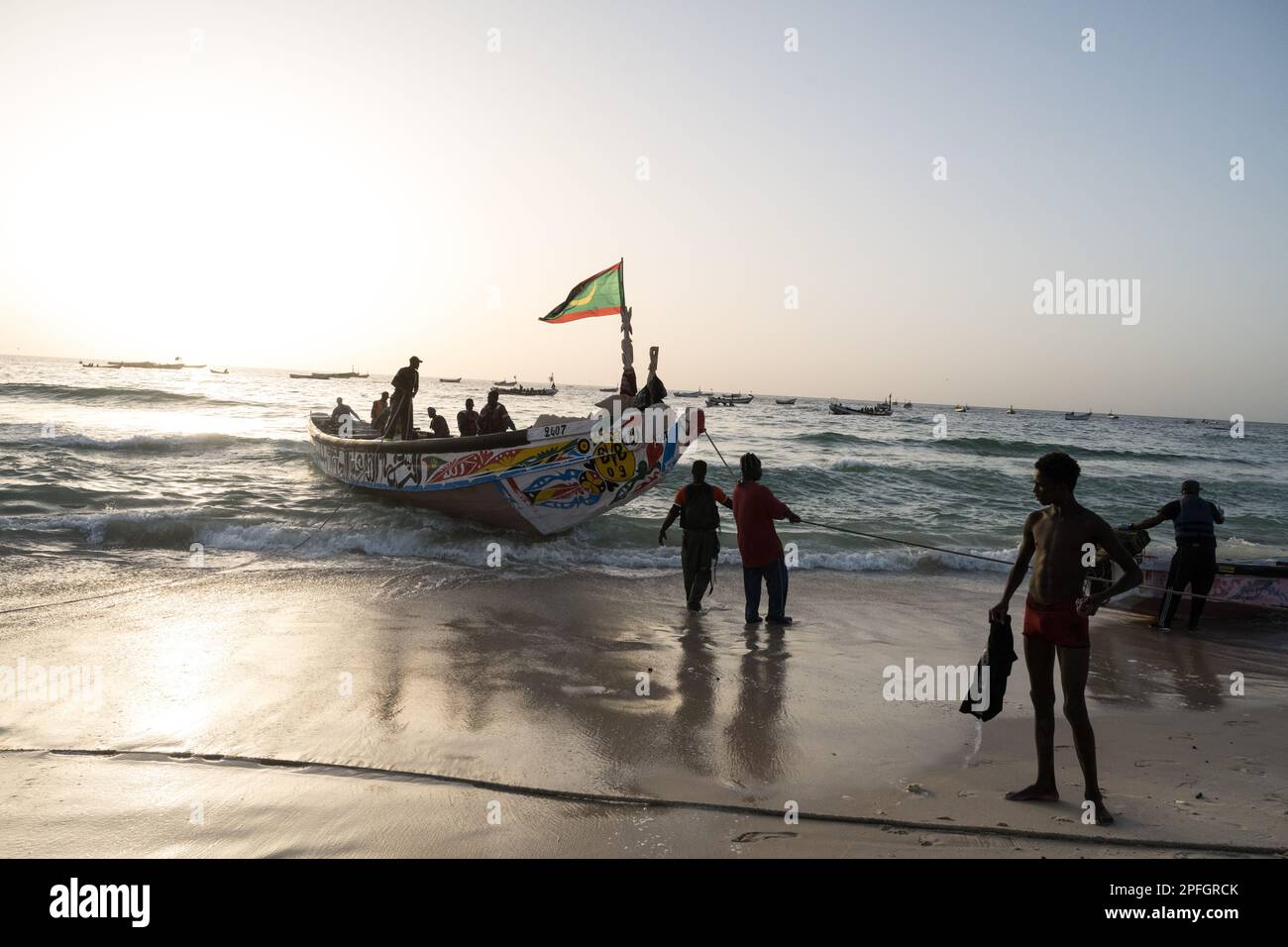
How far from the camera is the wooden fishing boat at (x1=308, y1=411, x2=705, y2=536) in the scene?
11.6 meters

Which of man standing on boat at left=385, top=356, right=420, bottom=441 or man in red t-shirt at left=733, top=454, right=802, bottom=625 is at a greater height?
man standing on boat at left=385, top=356, right=420, bottom=441

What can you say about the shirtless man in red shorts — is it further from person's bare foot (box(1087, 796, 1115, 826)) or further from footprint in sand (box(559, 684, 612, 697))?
footprint in sand (box(559, 684, 612, 697))

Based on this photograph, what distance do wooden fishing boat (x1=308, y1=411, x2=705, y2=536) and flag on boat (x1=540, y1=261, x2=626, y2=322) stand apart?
140 centimetres

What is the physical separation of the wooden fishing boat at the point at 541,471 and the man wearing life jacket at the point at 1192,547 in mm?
5650

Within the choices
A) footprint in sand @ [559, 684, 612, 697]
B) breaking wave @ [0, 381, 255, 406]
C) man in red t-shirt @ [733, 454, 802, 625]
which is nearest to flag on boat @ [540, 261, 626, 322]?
man in red t-shirt @ [733, 454, 802, 625]

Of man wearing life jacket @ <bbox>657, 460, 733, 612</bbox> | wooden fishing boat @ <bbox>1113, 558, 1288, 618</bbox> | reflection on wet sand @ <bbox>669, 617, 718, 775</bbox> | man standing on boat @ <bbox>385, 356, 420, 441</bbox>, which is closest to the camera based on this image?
reflection on wet sand @ <bbox>669, 617, 718, 775</bbox>

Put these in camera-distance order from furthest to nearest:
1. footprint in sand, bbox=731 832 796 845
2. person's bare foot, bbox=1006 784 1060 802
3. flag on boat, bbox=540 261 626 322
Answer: flag on boat, bbox=540 261 626 322
person's bare foot, bbox=1006 784 1060 802
footprint in sand, bbox=731 832 796 845

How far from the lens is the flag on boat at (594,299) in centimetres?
1090

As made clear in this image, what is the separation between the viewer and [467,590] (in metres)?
9.41

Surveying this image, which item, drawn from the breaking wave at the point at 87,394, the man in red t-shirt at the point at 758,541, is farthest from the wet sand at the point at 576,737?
the breaking wave at the point at 87,394

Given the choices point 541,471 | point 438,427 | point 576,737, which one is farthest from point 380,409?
point 576,737

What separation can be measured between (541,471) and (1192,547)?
7861mm

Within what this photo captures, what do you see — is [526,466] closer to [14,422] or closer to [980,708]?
[980,708]
